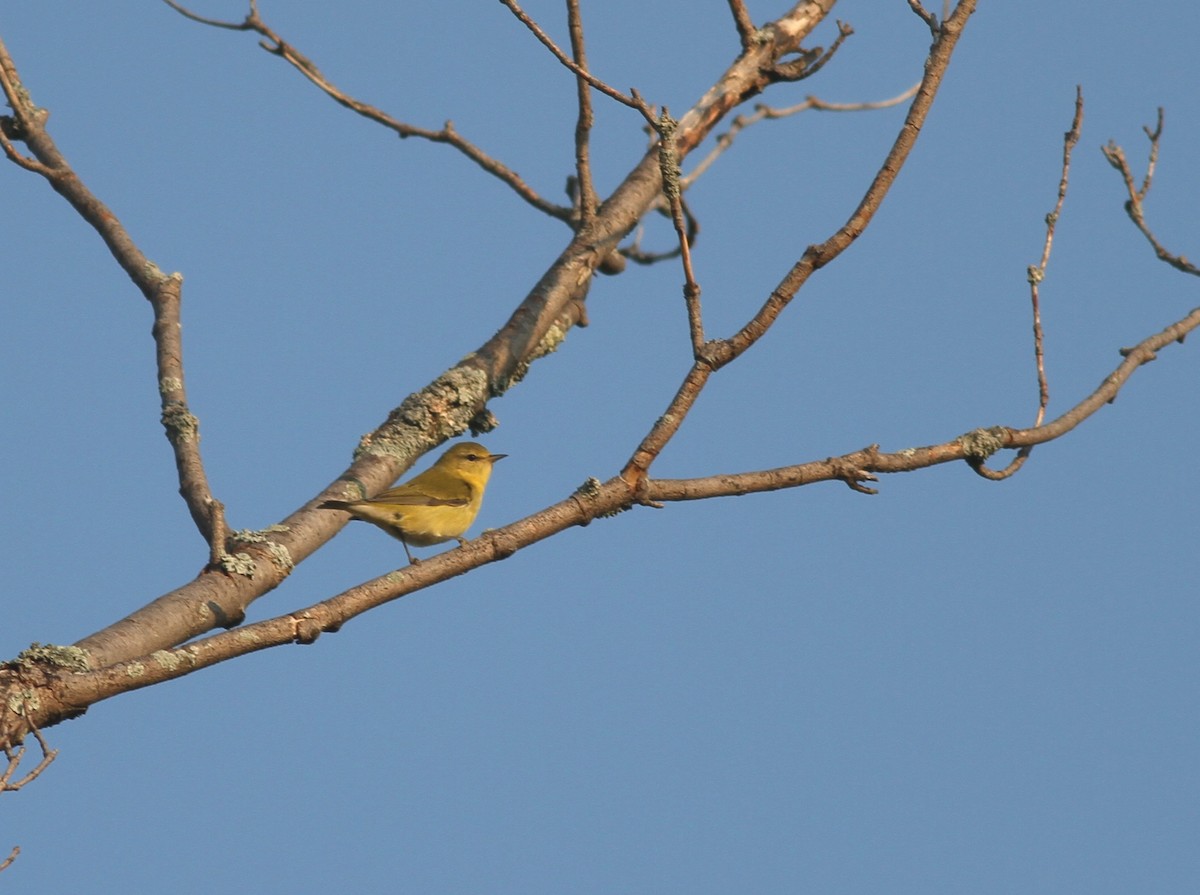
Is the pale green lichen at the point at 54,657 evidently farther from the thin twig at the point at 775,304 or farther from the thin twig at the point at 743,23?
the thin twig at the point at 743,23

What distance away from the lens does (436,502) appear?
24.6ft

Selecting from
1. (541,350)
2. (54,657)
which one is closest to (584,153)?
(541,350)

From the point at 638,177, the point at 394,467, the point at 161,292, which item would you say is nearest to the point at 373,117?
the point at 638,177

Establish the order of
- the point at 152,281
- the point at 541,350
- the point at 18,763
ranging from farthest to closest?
the point at 541,350 < the point at 152,281 < the point at 18,763

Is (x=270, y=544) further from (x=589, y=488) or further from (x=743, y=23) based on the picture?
(x=743, y=23)

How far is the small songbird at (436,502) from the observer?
6.21 metres

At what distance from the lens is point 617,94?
401 cm

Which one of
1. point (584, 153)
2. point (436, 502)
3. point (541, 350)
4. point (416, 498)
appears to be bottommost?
point (416, 498)

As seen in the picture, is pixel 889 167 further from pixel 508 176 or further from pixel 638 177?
pixel 508 176

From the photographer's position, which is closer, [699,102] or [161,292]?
[161,292]

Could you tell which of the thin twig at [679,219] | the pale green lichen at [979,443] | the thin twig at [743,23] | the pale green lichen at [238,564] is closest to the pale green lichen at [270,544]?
the pale green lichen at [238,564]

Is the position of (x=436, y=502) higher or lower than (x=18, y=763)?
higher

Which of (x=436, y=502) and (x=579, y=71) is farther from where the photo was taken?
(x=436, y=502)

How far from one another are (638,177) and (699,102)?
864 millimetres
